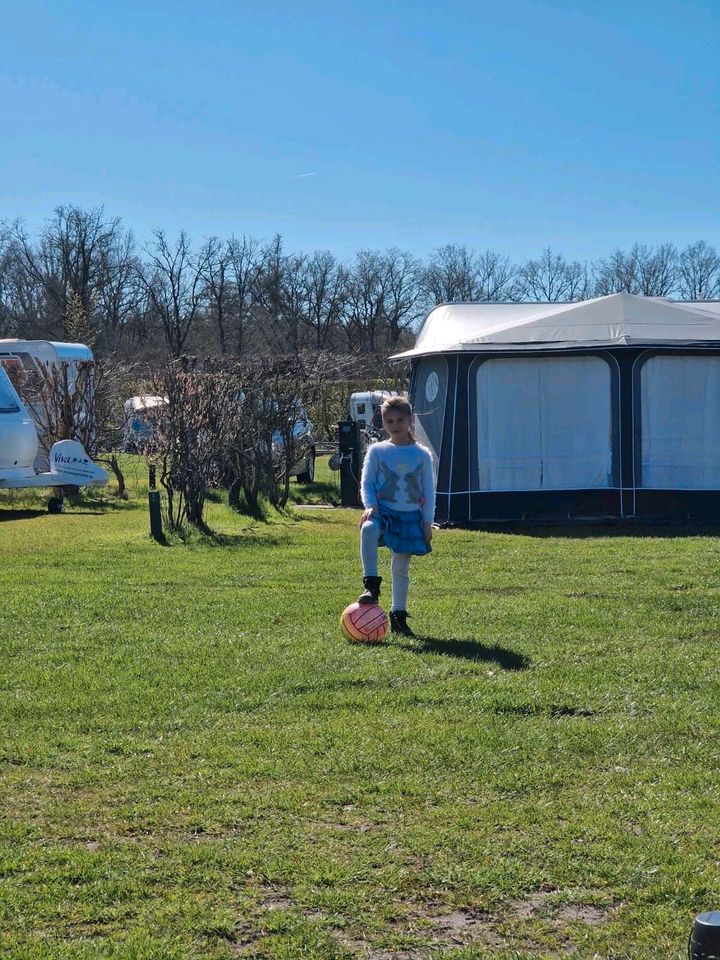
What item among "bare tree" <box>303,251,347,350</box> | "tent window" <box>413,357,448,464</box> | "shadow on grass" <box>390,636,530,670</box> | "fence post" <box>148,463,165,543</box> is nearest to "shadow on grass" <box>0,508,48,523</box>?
"fence post" <box>148,463,165,543</box>

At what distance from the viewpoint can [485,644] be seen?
6922mm

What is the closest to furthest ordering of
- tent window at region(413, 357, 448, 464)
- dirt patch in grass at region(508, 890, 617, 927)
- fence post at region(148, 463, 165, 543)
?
dirt patch in grass at region(508, 890, 617, 927)
fence post at region(148, 463, 165, 543)
tent window at region(413, 357, 448, 464)

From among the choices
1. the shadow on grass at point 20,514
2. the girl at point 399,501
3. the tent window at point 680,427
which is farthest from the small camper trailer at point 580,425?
the girl at point 399,501

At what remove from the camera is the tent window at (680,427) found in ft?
46.2

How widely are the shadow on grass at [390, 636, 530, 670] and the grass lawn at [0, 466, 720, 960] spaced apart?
0.09 feet

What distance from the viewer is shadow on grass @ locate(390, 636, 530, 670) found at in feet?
21.2

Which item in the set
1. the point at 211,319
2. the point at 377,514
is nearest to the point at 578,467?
the point at 377,514

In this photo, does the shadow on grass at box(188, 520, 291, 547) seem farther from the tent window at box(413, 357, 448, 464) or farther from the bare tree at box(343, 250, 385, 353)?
the bare tree at box(343, 250, 385, 353)

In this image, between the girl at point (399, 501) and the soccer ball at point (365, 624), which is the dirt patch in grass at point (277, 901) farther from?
the girl at point (399, 501)

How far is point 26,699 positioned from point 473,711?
2224mm

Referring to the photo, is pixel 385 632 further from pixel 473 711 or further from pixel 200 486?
pixel 200 486

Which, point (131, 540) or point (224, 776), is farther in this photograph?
point (131, 540)

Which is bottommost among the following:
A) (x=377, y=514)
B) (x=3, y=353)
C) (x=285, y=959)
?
(x=285, y=959)

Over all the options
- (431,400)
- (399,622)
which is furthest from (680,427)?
(399,622)
